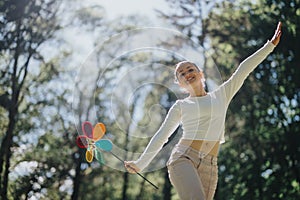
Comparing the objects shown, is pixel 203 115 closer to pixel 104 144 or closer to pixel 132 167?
pixel 132 167

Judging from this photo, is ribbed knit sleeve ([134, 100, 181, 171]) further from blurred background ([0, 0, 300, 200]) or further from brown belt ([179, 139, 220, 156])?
blurred background ([0, 0, 300, 200])

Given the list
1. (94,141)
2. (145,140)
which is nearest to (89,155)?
(94,141)

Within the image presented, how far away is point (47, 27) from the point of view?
15.0 m

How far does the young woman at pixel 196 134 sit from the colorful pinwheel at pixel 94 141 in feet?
1.38

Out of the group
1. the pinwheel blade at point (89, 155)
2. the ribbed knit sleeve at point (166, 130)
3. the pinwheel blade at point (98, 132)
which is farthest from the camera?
the pinwheel blade at point (98, 132)

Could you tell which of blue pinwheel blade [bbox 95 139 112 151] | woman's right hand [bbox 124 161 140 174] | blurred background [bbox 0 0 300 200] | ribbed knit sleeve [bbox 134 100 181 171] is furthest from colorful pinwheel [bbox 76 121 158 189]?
blurred background [bbox 0 0 300 200]

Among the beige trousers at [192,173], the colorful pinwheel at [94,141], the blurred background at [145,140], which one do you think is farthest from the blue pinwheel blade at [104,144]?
the blurred background at [145,140]

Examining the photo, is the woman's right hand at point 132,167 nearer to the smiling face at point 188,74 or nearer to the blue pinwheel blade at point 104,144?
the blue pinwheel blade at point 104,144

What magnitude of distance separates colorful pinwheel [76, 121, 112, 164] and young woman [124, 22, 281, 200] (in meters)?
0.42

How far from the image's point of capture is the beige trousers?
119 inches

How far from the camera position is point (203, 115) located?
10.5 feet

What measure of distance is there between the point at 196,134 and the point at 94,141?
0.90 metres

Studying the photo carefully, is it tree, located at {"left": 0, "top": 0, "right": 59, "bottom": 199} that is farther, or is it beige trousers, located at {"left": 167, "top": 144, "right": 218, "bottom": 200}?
tree, located at {"left": 0, "top": 0, "right": 59, "bottom": 199}

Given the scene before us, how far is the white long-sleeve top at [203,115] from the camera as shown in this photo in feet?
10.5
